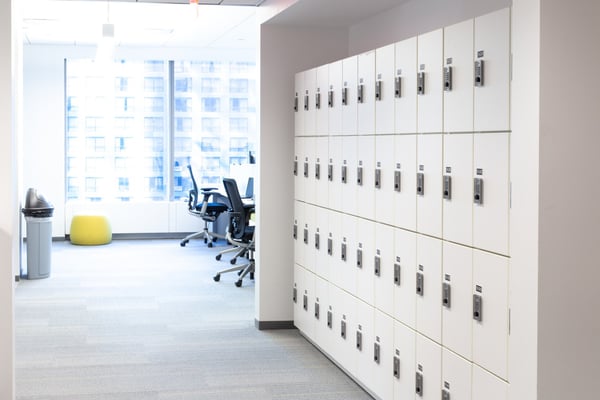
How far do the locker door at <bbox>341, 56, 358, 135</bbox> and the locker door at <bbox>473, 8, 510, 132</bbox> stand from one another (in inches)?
63.8

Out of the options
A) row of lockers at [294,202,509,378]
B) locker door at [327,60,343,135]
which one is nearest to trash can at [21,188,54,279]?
row of lockers at [294,202,509,378]

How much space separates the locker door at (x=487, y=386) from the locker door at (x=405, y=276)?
2.25ft

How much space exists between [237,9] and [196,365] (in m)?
4.34

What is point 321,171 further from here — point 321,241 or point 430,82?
point 430,82

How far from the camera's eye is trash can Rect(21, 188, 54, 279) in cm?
885

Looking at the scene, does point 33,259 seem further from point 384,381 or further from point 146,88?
point 384,381

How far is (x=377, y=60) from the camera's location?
4.68 metres

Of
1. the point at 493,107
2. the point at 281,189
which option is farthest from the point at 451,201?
the point at 281,189

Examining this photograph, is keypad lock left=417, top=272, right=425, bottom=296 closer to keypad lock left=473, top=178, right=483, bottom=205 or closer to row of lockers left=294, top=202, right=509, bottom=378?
row of lockers left=294, top=202, right=509, bottom=378

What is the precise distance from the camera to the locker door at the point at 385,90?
177 inches

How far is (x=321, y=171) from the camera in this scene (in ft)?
19.2

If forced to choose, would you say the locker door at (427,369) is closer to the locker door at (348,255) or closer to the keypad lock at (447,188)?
the keypad lock at (447,188)

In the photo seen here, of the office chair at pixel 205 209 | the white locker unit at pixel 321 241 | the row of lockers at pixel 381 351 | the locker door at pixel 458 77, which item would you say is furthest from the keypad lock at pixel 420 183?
the office chair at pixel 205 209

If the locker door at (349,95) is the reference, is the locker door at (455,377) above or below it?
below
